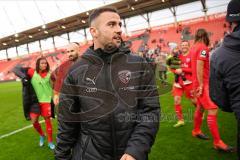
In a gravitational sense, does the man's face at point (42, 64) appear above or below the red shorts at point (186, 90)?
above

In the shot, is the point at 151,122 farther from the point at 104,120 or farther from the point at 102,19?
the point at 102,19

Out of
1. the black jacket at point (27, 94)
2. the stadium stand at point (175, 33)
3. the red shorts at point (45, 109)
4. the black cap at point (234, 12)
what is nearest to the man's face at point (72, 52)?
the black jacket at point (27, 94)

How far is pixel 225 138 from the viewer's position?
5441 millimetres

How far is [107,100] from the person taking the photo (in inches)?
92.0

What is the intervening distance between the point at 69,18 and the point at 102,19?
1375 inches

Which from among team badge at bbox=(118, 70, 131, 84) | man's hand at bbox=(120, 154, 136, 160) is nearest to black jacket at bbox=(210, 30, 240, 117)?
team badge at bbox=(118, 70, 131, 84)

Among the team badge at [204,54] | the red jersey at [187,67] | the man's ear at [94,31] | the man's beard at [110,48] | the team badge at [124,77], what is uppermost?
the man's ear at [94,31]

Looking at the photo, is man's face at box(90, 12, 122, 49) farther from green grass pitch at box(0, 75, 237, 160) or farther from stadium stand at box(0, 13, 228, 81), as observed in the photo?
stadium stand at box(0, 13, 228, 81)

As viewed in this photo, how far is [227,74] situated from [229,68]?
58 mm

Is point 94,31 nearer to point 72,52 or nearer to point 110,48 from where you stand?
point 110,48

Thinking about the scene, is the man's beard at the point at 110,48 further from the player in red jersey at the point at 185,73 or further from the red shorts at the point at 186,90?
the red shorts at the point at 186,90

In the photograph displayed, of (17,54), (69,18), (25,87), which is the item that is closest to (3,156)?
(25,87)

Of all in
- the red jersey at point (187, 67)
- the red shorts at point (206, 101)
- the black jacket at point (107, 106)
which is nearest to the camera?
the black jacket at point (107, 106)

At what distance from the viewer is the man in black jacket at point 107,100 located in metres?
2.25
